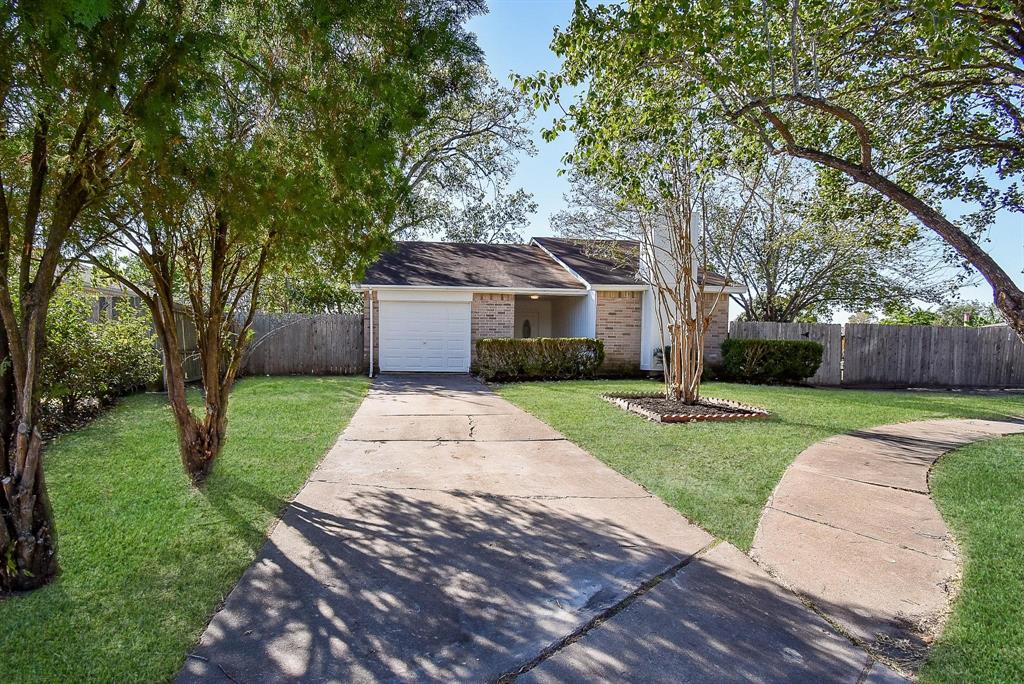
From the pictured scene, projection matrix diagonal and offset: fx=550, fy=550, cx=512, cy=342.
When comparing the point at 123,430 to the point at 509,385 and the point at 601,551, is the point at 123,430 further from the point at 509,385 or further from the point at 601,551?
the point at 509,385

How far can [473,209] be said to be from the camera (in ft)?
78.9

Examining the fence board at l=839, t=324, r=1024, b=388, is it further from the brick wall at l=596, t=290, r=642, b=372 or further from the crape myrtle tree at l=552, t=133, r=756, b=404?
the brick wall at l=596, t=290, r=642, b=372

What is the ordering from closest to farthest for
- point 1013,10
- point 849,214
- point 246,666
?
point 246,666
point 1013,10
point 849,214

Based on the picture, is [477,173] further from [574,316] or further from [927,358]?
[927,358]

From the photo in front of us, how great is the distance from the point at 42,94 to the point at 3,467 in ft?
5.91

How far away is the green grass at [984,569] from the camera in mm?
2324

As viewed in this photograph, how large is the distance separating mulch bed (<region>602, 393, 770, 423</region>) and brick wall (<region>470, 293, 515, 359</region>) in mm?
5818

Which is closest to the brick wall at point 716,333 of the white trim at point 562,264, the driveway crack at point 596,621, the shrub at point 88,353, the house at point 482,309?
the house at point 482,309

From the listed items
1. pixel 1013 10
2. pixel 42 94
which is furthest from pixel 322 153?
pixel 1013 10

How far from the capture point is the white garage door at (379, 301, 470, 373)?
48.9 feet

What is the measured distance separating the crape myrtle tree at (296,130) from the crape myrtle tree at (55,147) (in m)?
0.19

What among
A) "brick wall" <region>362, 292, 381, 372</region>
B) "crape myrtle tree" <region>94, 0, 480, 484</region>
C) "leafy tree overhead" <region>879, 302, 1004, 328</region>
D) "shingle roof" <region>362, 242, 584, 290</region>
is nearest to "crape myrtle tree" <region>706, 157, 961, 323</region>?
"leafy tree overhead" <region>879, 302, 1004, 328</region>

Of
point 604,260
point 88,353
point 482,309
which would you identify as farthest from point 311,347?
point 604,260

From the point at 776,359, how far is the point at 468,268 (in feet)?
28.8
